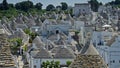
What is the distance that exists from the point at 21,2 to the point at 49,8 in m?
12.8

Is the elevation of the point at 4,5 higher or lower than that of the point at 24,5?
higher

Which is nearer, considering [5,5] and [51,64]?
[51,64]

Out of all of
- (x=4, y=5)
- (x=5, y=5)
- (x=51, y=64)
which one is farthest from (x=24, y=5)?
(x=51, y=64)

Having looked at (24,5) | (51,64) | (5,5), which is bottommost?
A: (51,64)

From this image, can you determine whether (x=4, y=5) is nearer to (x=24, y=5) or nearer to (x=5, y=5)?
(x=5, y=5)

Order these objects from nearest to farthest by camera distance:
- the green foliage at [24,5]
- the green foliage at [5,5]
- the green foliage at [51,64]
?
the green foliage at [51,64] < the green foliage at [5,5] < the green foliage at [24,5]

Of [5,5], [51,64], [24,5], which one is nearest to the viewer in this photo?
[51,64]

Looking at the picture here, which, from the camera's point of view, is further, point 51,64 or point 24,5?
point 24,5

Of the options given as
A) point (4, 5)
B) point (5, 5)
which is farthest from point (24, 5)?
point (4, 5)

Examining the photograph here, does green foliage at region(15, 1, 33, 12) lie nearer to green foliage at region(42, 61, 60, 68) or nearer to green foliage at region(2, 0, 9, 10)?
green foliage at region(2, 0, 9, 10)

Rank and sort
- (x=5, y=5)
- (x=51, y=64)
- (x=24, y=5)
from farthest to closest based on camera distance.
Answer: (x=24, y=5), (x=5, y=5), (x=51, y=64)

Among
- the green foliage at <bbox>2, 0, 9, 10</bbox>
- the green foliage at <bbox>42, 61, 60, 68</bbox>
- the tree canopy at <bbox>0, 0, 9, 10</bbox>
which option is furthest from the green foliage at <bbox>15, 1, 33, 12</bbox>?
the green foliage at <bbox>42, 61, 60, 68</bbox>

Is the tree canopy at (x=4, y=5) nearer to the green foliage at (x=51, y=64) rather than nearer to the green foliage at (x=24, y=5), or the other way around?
the green foliage at (x=24, y=5)

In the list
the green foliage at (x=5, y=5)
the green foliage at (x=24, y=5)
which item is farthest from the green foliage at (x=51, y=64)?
the green foliage at (x=24, y=5)
